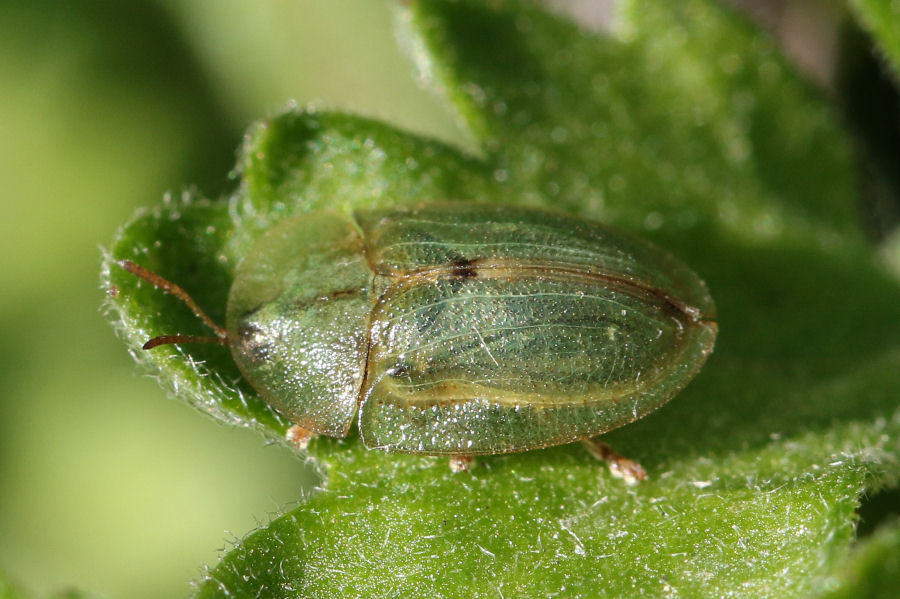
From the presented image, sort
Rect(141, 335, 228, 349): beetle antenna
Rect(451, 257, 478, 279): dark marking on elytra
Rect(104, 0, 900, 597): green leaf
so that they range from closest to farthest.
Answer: Rect(104, 0, 900, 597): green leaf
Rect(141, 335, 228, 349): beetle antenna
Rect(451, 257, 478, 279): dark marking on elytra


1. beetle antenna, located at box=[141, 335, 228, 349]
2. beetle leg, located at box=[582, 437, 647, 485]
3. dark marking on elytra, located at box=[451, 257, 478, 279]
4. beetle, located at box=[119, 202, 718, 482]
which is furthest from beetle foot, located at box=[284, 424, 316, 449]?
beetle leg, located at box=[582, 437, 647, 485]

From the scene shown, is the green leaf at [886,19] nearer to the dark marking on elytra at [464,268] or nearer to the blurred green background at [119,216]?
the blurred green background at [119,216]

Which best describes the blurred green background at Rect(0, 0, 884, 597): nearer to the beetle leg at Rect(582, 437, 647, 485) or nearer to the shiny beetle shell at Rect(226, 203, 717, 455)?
the shiny beetle shell at Rect(226, 203, 717, 455)

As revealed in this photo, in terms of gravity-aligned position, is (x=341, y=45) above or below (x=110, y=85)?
above

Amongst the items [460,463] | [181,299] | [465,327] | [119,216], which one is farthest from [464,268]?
[119,216]

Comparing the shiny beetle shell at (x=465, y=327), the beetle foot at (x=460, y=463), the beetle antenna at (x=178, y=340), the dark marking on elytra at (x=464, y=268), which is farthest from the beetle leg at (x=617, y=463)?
the beetle antenna at (x=178, y=340)

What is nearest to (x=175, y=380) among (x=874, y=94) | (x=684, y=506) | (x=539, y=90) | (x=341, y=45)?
(x=684, y=506)

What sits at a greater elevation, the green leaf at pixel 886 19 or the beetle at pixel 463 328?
the green leaf at pixel 886 19

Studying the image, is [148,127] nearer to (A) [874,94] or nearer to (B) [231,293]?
(B) [231,293]
